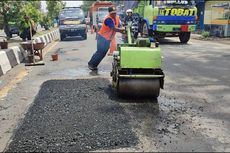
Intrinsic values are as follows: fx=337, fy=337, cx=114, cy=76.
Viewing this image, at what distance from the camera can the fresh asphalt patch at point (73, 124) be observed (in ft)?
14.6

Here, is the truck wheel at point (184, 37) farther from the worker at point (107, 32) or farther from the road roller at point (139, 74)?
the road roller at point (139, 74)

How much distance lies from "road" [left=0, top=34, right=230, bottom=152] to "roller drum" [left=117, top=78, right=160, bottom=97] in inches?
7.1

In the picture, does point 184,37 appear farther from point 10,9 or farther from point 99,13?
point 99,13

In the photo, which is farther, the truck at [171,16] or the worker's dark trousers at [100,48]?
the truck at [171,16]

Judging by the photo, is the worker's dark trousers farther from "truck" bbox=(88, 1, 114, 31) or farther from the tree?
"truck" bbox=(88, 1, 114, 31)

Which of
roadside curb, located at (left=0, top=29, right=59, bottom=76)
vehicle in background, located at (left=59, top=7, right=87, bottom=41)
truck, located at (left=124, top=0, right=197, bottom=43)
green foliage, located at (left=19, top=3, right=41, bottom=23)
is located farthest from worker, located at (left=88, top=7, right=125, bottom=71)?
vehicle in background, located at (left=59, top=7, right=87, bottom=41)

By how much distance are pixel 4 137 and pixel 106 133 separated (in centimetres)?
150

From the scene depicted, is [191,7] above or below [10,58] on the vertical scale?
above

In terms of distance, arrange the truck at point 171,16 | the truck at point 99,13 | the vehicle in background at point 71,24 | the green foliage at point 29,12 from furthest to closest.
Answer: the truck at point 99,13 < the vehicle in background at point 71,24 < the green foliage at point 29,12 < the truck at point 171,16

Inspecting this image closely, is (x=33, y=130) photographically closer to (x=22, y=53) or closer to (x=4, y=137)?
(x=4, y=137)

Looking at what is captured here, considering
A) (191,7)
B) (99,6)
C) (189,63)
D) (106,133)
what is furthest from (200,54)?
(99,6)

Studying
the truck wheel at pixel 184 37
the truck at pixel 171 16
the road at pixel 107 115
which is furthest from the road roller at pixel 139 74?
the truck wheel at pixel 184 37

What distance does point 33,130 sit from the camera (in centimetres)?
502

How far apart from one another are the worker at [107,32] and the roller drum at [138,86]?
2.46 meters
